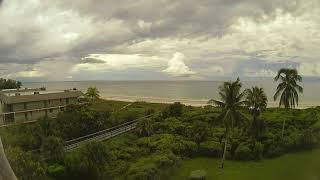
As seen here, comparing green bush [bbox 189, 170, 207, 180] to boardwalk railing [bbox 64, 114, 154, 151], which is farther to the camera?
boardwalk railing [bbox 64, 114, 154, 151]

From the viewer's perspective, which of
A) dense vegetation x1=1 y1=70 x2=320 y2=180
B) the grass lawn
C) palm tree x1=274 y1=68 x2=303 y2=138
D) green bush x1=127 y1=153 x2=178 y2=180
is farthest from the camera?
palm tree x1=274 y1=68 x2=303 y2=138

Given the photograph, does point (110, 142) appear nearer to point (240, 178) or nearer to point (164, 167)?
point (164, 167)

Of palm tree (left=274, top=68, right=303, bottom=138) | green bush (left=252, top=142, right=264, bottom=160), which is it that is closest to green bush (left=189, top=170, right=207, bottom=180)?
green bush (left=252, top=142, right=264, bottom=160)

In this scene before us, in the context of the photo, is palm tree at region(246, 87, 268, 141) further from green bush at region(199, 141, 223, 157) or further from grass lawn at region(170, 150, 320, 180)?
grass lawn at region(170, 150, 320, 180)

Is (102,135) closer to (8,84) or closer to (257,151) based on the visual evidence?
(257,151)

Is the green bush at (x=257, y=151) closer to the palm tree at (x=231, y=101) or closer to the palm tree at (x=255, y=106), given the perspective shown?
the palm tree at (x=255, y=106)

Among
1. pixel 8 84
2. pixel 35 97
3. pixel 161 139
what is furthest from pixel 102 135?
pixel 8 84

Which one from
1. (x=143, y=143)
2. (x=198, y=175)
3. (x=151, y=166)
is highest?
(x=143, y=143)
